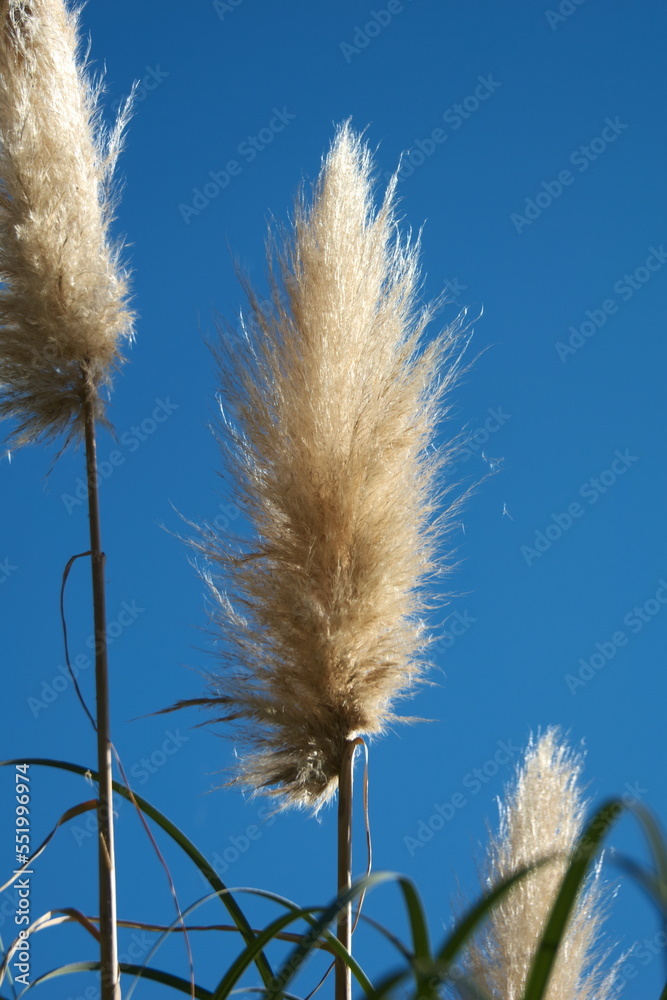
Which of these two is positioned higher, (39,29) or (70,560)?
(39,29)

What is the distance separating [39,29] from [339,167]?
0.52m

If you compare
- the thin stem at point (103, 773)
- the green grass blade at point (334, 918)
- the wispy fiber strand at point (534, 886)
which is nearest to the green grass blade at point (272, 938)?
the green grass blade at point (334, 918)

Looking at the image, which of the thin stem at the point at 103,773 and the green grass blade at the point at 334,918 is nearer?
the green grass blade at the point at 334,918

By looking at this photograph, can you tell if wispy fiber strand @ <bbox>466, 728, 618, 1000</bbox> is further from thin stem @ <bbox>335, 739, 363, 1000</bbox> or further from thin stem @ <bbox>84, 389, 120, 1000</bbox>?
thin stem @ <bbox>84, 389, 120, 1000</bbox>

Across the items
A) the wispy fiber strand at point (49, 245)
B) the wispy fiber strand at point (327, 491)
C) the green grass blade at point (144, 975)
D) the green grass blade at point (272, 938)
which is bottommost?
the green grass blade at point (272, 938)

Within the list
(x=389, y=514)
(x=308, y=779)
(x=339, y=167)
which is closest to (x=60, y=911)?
(x=308, y=779)

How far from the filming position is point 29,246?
1.59 metres

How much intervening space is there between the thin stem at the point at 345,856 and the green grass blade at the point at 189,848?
0.11 meters

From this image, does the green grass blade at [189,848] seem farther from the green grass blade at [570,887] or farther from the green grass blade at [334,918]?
the green grass blade at [570,887]

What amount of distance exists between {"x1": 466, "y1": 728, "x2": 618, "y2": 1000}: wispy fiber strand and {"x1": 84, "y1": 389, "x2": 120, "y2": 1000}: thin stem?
782 mm

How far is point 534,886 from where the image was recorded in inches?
75.4

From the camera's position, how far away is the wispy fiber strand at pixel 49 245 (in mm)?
1612

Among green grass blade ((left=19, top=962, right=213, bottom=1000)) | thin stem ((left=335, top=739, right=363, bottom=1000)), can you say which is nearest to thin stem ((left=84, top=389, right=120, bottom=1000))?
green grass blade ((left=19, top=962, right=213, bottom=1000))

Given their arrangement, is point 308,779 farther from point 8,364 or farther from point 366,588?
point 8,364
